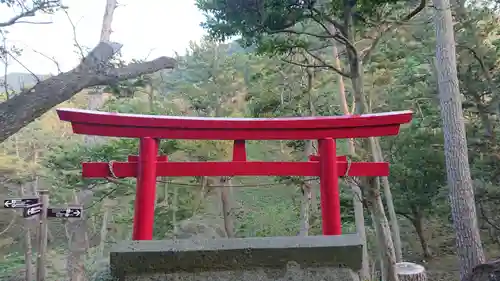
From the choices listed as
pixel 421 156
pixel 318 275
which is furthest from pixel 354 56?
pixel 421 156

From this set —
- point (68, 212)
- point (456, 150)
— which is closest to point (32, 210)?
point (68, 212)

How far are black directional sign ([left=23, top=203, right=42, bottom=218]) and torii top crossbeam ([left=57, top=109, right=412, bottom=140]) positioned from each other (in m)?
2.26

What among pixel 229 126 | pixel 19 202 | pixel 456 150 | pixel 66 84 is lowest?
pixel 19 202

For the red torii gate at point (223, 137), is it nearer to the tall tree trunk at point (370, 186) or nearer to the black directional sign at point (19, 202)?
the tall tree trunk at point (370, 186)

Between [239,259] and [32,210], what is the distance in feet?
13.9

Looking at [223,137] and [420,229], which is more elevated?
[223,137]

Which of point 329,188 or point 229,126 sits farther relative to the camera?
point 229,126

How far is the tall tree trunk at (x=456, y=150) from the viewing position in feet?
19.9

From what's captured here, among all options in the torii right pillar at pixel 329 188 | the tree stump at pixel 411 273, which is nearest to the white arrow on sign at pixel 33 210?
the torii right pillar at pixel 329 188

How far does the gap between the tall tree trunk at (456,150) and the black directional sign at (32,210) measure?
6133 mm

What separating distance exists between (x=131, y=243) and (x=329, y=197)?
195 cm

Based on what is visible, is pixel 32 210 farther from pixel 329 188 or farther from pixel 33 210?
pixel 329 188

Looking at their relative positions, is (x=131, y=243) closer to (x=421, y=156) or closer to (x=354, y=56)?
(x=354, y=56)

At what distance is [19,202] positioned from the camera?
4910 mm
